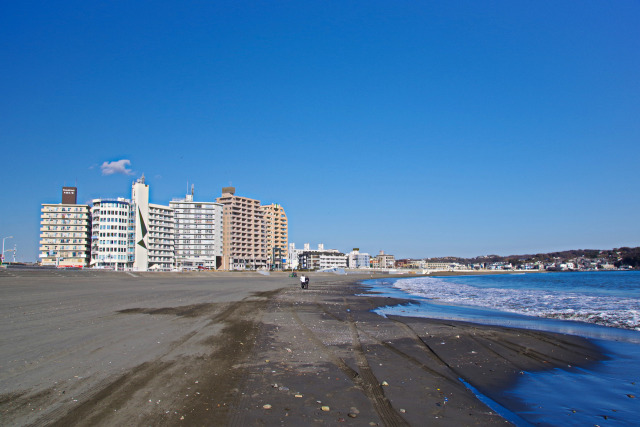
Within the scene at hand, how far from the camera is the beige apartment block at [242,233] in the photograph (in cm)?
14912

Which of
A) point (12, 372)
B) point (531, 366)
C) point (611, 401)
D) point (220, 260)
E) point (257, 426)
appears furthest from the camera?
point (220, 260)

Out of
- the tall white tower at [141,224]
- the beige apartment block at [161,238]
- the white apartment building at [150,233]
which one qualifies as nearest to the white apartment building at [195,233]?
the beige apartment block at [161,238]

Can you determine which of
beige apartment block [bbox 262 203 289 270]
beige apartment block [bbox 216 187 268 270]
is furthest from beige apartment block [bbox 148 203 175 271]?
beige apartment block [bbox 262 203 289 270]

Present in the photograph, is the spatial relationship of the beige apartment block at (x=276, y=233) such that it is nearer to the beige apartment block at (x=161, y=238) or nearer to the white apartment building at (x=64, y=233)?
the beige apartment block at (x=161, y=238)

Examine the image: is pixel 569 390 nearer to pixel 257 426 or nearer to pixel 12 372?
pixel 257 426

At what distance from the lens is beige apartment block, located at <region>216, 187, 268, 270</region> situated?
149 metres

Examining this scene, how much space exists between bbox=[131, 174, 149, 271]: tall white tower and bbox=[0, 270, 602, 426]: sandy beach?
10324 centimetres

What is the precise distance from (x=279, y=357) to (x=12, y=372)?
6.21 m

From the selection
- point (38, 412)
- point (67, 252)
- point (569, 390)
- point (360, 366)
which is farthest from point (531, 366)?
point (67, 252)

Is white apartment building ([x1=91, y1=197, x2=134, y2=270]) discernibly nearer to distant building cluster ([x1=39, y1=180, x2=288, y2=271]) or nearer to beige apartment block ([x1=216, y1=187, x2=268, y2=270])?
distant building cluster ([x1=39, y1=180, x2=288, y2=271])

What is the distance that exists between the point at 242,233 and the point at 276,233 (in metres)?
30.4

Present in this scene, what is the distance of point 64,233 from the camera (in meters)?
119

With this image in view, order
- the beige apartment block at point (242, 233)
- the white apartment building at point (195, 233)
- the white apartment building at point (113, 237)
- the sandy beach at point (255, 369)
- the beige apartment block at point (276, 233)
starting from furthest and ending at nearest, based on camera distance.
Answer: the beige apartment block at point (276, 233) < the beige apartment block at point (242, 233) < the white apartment building at point (195, 233) < the white apartment building at point (113, 237) < the sandy beach at point (255, 369)

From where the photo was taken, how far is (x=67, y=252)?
387 ft
